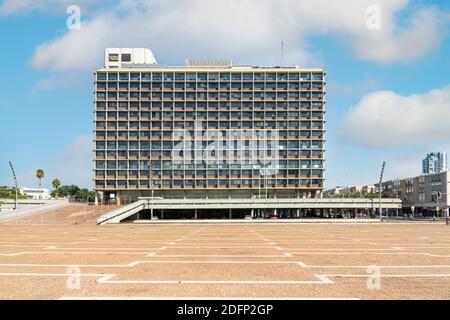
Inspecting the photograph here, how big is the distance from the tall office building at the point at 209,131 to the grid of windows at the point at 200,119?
0.25 metres

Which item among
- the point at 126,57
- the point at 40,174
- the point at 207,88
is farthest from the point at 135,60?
the point at 40,174

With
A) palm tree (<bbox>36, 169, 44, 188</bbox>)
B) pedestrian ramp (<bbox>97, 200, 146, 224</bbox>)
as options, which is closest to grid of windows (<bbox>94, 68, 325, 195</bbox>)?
pedestrian ramp (<bbox>97, 200, 146, 224</bbox>)

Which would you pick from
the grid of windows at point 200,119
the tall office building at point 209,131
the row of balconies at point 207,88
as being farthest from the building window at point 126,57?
the row of balconies at point 207,88

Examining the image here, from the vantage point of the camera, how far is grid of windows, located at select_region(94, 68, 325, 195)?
12781cm

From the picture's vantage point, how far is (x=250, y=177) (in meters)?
128

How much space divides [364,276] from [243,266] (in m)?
4.46

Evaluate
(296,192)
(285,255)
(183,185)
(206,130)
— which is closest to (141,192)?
(183,185)

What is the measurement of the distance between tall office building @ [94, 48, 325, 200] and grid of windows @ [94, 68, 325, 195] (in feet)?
0.83

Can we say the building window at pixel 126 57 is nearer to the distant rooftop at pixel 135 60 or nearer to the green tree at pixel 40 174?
the distant rooftop at pixel 135 60

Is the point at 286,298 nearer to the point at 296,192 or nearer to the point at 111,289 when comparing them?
the point at 111,289

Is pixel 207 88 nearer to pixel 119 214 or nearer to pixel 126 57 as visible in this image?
pixel 126 57

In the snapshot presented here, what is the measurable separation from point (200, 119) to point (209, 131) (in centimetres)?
385

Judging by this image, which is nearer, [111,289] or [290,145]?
[111,289]

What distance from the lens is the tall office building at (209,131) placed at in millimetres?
127750
